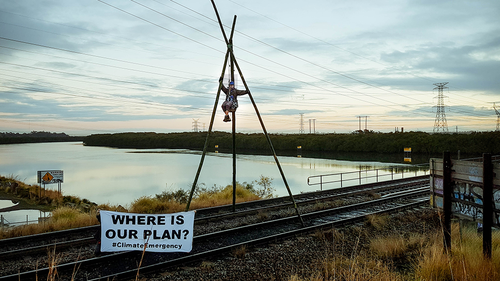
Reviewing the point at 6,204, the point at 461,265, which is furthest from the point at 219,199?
the point at 6,204

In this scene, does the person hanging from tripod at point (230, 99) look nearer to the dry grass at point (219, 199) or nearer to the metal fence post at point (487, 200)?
the dry grass at point (219, 199)

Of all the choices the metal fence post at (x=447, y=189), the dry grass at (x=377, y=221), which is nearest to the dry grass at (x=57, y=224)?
the dry grass at (x=377, y=221)

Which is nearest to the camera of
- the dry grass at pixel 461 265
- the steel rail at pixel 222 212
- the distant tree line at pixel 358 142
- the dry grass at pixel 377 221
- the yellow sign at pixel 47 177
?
the dry grass at pixel 461 265

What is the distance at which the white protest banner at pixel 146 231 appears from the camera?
27.1ft

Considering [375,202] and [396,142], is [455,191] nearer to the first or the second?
[375,202]

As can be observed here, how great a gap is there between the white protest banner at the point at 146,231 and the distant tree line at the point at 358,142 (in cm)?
6191

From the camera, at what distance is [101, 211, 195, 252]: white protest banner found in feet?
27.1

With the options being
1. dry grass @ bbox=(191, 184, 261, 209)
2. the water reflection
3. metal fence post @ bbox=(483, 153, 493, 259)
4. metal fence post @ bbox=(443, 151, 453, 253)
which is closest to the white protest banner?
metal fence post @ bbox=(443, 151, 453, 253)

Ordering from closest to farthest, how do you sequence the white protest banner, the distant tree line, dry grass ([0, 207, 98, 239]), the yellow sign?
the white protest banner → dry grass ([0, 207, 98, 239]) → the yellow sign → the distant tree line

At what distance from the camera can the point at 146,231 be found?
27.1 feet

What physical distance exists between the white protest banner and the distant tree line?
61.9 meters

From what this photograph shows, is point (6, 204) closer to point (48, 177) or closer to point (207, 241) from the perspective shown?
point (48, 177)

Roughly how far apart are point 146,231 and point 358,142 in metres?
87.1

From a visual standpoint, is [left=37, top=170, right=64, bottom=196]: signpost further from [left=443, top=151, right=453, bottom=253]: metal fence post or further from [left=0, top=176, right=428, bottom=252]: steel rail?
[left=443, top=151, right=453, bottom=253]: metal fence post
